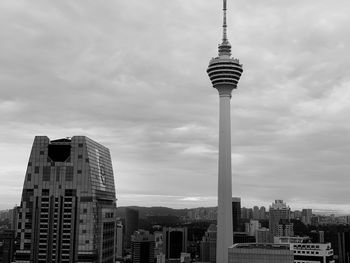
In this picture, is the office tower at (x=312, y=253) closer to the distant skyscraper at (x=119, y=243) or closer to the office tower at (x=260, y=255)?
the office tower at (x=260, y=255)

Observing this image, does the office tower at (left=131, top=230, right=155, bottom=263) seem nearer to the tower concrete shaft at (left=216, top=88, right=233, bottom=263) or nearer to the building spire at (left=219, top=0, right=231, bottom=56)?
the tower concrete shaft at (left=216, top=88, right=233, bottom=263)

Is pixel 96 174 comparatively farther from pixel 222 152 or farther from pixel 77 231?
pixel 222 152

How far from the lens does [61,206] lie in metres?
72.2

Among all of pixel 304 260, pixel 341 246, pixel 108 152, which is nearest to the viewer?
pixel 108 152

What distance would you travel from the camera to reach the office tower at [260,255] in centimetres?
6931

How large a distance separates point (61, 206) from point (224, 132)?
68673 millimetres

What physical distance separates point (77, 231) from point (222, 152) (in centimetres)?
6652

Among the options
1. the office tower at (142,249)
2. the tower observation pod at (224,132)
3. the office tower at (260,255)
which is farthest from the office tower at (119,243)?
the office tower at (260,255)

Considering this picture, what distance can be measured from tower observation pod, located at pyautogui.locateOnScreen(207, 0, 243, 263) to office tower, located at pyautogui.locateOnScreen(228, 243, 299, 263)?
51.9 m

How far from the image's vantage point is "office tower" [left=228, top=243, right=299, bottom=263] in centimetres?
6931

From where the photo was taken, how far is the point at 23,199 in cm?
7319

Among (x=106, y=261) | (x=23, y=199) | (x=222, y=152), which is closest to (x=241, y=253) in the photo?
(x=106, y=261)

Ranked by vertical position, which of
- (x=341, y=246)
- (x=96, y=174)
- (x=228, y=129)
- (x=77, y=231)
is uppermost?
(x=228, y=129)

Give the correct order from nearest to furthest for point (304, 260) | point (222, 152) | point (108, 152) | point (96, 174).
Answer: point (96, 174), point (108, 152), point (304, 260), point (222, 152)
